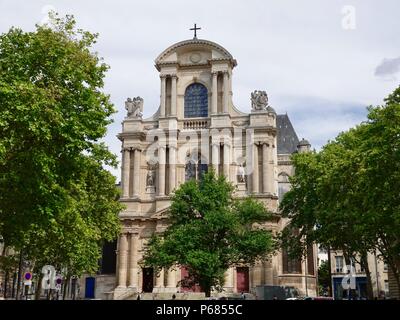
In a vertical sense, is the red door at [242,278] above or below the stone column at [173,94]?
below

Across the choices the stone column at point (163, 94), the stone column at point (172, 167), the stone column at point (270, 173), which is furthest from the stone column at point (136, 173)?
the stone column at point (270, 173)

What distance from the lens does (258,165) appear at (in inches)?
1857

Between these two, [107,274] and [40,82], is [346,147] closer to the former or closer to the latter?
[40,82]

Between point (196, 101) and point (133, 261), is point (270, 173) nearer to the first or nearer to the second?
point (196, 101)

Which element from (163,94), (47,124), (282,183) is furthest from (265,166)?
(47,124)

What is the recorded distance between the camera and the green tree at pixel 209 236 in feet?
111

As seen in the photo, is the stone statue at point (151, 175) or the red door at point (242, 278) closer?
the red door at point (242, 278)

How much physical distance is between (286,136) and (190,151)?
17660 millimetres

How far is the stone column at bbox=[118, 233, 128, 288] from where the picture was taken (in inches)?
1828

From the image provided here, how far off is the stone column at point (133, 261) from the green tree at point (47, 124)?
24315mm

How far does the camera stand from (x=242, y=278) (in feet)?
148

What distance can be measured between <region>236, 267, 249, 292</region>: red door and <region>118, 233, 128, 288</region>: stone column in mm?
10076

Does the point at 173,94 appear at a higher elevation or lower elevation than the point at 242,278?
higher

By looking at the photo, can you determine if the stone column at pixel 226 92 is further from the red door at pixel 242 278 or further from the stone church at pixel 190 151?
the red door at pixel 242 278
